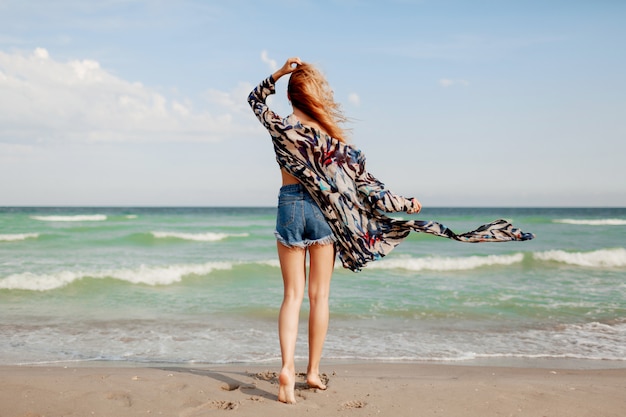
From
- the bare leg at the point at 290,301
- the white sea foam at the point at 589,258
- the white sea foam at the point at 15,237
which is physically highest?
the bare leg at the point at 290,301

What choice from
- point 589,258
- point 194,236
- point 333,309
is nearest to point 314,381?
point 333,309

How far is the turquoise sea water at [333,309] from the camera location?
5.83 m

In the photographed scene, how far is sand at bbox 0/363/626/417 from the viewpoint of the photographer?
11.3 feet

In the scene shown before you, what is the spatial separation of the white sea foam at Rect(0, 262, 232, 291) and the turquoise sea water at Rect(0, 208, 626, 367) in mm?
33

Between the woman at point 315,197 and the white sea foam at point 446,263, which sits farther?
the white sea foam at point 446,263

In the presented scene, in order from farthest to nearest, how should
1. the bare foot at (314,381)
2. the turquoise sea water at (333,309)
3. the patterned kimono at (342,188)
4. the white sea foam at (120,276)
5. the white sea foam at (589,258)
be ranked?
the white sea foam at (589,258) → the white sea foam at (120,276) → the turquoise sea water at (333,309) → the bare foot at (314,381) → the patterned kimono at (342,188)

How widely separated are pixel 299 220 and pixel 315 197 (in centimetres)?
18

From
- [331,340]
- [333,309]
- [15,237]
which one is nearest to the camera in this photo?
[331,340]

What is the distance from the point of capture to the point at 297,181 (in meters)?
3.59

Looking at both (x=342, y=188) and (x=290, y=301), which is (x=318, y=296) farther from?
(x=342, y=188)

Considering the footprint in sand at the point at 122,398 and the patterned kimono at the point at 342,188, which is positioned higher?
the patterned kimono at the point at 342,188

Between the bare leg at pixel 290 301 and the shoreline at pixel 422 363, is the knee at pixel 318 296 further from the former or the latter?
the shoreline at pixel 422 363

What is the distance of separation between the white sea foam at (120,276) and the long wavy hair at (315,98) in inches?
309

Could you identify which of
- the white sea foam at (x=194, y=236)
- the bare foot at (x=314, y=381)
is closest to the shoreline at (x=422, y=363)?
the bare foot at (x=314, y=381)
